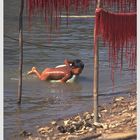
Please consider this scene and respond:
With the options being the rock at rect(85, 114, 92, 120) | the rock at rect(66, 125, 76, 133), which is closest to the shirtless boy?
the rock at rect(85, 114, 92, 120)

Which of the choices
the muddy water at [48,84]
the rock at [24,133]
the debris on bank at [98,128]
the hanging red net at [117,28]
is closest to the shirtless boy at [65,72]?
the muddy water at [48,84]

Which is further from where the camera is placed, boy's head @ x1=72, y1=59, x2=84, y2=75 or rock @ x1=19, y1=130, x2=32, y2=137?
boy's head @ x1=72, y1=59, x2=84, y2=75

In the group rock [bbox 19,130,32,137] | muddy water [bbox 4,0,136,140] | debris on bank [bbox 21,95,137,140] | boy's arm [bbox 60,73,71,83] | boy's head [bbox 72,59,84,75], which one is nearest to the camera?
debris on bank [bbox 21,95,137,140]

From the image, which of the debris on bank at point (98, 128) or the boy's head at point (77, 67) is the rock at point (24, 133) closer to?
the debris on bank at point (98, 128)

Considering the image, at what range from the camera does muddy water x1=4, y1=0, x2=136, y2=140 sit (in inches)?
399

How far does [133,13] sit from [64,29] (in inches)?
725

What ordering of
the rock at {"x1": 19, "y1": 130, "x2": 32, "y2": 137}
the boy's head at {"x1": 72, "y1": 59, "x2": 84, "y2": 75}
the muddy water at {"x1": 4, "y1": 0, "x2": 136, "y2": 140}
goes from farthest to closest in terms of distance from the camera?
the boy's head at {"x1": 72, "y1": 59, "x2": 84, "y2": 75} < the muddy water at {"x1": 4, "y1": 0, "x2": 136, "y2": 140} < the rock at {"x1": 19, "y1": 130, "x2": 32, "y2": 137}

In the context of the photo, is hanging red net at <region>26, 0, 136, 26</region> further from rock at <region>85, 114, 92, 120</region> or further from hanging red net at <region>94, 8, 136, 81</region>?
rock at <region>85, 114, 92, 120</region>

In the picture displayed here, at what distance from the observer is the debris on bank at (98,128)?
22.4 ft

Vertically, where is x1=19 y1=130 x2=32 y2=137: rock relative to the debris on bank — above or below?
below

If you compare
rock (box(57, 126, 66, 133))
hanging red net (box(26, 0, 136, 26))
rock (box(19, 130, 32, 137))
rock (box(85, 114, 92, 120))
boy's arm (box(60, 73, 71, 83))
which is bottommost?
rock (box(19, 130, 32, 137))

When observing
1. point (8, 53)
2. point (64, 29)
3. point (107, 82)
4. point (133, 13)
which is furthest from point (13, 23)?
point (133, 13)

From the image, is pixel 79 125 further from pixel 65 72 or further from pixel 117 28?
pixel 65 72

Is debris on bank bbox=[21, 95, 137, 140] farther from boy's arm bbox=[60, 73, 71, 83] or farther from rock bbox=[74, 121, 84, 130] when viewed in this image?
boy's arm bbox=[60, 73, 71, 83]
